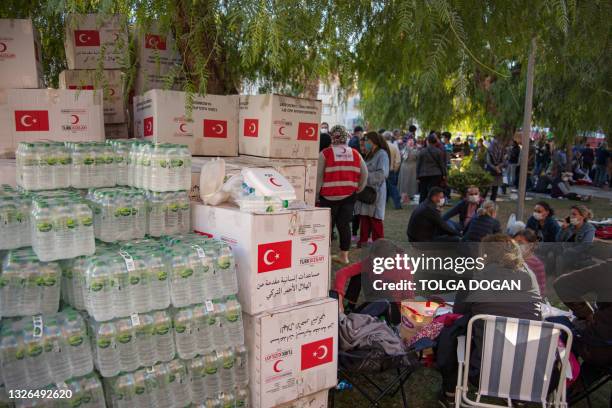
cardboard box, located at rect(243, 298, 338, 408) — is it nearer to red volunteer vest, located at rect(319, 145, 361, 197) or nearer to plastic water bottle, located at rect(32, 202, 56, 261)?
plastic water bottle, located at rect(32, 202, 56, 261)

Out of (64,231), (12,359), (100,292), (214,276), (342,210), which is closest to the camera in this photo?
(12,359)

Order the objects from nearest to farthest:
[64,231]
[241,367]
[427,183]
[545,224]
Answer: [64,231] → [241,367] → [545,224] → [427,183]

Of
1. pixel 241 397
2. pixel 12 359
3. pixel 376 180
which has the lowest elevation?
pixel 241 397

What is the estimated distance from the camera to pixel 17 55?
4.11 meters

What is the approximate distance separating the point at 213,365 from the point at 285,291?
60cm

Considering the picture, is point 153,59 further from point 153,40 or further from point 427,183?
point 427,183

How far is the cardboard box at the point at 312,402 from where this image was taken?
132 inches

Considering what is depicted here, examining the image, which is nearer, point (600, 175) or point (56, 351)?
point (56, 351)

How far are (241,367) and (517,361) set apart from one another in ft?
5.60

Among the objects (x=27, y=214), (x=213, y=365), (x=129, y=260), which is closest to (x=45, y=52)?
(x=27, y=214)

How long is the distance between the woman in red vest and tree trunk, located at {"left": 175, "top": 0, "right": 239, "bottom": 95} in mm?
1736

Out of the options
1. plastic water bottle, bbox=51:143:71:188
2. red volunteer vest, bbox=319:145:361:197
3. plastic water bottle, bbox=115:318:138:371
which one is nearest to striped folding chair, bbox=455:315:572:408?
plastic water bottle, bbox=115:318:138:371

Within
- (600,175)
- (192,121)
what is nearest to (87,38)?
(192,121)

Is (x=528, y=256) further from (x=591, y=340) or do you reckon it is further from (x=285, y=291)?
(x=285, y=291)
